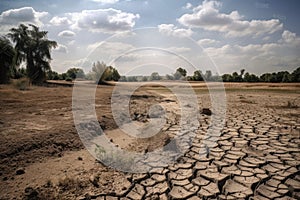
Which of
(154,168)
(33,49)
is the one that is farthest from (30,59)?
(154,168)

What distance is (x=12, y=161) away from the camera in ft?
10.4

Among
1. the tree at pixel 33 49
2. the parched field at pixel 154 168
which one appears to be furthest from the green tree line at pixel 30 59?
the parched field at pixel 154 168

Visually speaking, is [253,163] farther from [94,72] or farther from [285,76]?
[285,76]

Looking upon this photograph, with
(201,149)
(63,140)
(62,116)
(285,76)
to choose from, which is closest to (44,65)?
(62,116)

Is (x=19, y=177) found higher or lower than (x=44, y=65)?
lower

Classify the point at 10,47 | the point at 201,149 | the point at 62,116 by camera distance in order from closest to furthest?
the point at 201,149 < the point at 62,116 < the point at 10,47

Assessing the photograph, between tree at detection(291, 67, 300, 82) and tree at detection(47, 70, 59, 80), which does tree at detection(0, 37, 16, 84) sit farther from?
tree at detection(291, 67, 300, 82)

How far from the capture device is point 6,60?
16234 mm

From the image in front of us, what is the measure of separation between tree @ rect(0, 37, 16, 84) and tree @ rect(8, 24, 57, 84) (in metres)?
3.28

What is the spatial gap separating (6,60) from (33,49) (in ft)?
18.2

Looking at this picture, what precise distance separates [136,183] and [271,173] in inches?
74.2

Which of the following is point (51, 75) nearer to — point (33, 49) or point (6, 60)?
point (33, 49)

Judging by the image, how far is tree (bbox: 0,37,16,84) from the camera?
15836 millimetres

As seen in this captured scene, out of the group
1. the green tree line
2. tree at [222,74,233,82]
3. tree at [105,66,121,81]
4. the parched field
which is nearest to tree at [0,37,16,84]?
the green tree line
